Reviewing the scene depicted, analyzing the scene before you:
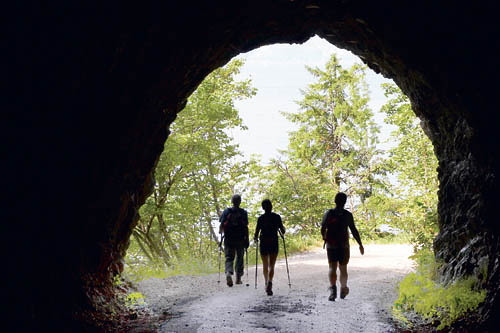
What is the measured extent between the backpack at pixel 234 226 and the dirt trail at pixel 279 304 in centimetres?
123

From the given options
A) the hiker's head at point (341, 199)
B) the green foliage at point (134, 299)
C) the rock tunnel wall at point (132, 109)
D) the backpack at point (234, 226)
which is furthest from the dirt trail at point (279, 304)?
the hiker's head at point (341, 199)

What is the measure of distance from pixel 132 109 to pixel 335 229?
4.39 m

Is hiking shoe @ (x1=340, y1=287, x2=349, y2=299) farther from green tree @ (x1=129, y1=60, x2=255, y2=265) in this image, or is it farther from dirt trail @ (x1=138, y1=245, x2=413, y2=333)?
green tree @ (x1=129, y1=60, x2=255, y2=265)

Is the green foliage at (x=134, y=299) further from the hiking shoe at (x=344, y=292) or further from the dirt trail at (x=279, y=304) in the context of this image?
the hiking shoe at (x=344, y=292)

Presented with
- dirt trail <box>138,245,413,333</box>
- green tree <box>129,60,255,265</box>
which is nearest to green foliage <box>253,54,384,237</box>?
green tree <box>129,60,255,265</box>

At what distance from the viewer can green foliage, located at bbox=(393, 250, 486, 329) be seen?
16.3 feet

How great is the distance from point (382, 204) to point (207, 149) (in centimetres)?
1466

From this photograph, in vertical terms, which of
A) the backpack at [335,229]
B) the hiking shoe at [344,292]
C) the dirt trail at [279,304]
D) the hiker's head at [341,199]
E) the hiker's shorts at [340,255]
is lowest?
the dirt trail at [279,304]

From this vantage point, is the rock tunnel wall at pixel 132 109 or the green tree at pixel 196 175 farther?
the green tree at pixel 196 175

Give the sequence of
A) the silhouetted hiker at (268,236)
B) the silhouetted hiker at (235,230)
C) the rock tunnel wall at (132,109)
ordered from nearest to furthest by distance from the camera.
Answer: the rock tunnel wall at (132,109), the silhouetted hiker at (268,236), the silhouetted hiker at (235,230)

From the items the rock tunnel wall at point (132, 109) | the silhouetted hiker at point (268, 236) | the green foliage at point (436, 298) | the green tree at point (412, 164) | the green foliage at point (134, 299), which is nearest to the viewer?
the rock tunnel wall at point (132, 109)

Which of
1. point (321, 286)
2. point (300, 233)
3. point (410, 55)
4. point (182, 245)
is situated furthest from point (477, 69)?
point (300, 233)

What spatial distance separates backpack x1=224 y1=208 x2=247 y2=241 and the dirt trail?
1.23 m

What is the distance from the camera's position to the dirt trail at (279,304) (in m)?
5.27
